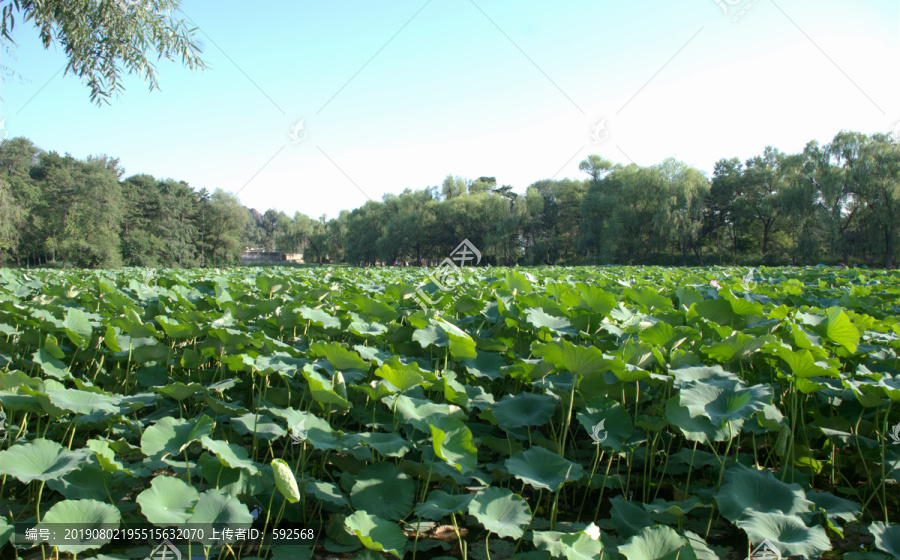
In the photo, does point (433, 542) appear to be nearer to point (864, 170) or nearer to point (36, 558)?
point (36, 558)

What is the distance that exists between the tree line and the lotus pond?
114 ft

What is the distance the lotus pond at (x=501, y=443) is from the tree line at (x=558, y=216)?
3476 cm

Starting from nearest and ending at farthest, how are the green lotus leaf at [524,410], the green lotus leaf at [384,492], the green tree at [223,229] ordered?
the green lotus leaf at [384,492] → the green lotus leaf at [524,410] → the green tree at [223,229]

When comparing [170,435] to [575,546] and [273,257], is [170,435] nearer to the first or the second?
[575,546]

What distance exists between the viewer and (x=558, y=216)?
49.7 metres

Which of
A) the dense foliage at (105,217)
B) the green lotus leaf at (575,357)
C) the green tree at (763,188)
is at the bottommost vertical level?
the green lotus leaf at (575,357)

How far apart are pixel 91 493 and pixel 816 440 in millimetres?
2986

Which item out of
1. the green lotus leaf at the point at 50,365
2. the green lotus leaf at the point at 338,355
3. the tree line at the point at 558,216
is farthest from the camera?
the tree line at the point at 558,216

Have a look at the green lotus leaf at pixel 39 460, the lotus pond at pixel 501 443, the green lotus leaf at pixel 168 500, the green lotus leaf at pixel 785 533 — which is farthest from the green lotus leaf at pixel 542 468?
the green lotus leaf at pixel 39 460

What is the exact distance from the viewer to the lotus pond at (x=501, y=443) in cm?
134

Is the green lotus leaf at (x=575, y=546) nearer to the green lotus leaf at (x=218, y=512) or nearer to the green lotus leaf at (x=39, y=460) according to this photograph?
the green lotus leaf at (x=218, y=512)

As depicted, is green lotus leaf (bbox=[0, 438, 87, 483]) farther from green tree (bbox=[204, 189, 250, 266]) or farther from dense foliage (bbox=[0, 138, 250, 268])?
green tree (bbox=[204, 189, 250, 266])

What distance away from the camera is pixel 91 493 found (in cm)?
153

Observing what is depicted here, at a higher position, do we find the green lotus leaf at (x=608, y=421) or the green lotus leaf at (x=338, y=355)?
the green lotus leaf at (x=338, y=355)
